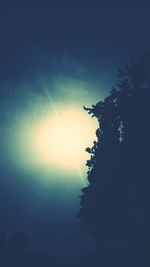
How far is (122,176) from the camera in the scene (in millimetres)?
29453

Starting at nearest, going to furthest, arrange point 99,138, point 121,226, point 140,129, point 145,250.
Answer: point 145,250 → point 121,226 → point 140,129 → point 99,138

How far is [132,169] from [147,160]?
1.52m

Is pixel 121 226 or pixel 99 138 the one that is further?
pixel 99 138

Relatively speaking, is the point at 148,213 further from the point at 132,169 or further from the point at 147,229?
the point at 132,169

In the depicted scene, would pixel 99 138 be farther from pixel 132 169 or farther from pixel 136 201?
pixel 136 201

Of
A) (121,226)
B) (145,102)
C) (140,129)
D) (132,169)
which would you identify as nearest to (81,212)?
(121,226)

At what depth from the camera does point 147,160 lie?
95.0 ft

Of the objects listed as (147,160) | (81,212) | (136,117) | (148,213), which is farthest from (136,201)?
(136,117)

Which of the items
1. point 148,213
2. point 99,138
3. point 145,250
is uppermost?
point 99,138

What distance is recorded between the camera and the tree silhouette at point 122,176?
27897 mm

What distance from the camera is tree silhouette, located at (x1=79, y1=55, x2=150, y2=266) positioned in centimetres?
2790

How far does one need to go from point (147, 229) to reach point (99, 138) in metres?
9.73

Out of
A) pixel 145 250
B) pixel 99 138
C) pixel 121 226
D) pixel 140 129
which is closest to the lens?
pixel 145 250

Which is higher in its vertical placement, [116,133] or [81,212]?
[116,133]
